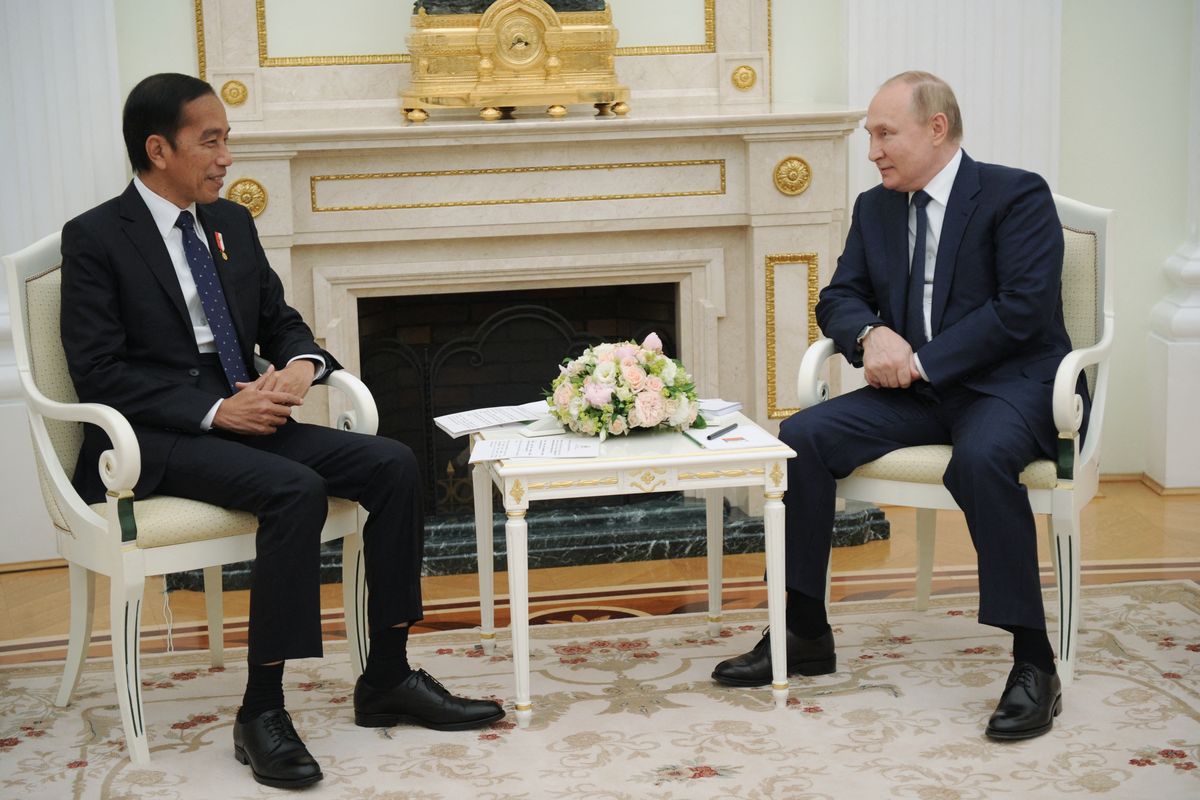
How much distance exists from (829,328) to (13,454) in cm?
270

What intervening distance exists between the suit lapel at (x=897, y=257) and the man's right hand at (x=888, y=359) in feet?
0.21

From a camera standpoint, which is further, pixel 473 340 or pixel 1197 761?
pixel 473 340

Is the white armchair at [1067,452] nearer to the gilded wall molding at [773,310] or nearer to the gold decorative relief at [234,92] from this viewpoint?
the gilded wall molding at [773,310]

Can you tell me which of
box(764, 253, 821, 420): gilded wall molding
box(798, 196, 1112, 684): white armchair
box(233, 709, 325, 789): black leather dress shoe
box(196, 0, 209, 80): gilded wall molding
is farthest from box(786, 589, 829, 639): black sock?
box(196, 0, 209, 80): gilded wall molding

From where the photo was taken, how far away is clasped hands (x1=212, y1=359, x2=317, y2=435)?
3305 millimetres

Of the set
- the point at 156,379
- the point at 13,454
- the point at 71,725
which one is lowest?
the point at 71,725

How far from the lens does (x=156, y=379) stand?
3.31 m

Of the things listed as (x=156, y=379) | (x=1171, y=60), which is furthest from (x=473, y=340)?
(x=1171, y=60)

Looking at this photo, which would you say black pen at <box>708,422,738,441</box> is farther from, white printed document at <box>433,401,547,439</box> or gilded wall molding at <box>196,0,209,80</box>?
gilded wall molding at <box>196,0,209,80</box>

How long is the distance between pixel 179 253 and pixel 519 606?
115 centimetres

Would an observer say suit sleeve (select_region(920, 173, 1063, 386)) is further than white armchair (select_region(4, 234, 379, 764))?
Yes

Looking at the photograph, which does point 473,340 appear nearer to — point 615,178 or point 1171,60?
point 615,178

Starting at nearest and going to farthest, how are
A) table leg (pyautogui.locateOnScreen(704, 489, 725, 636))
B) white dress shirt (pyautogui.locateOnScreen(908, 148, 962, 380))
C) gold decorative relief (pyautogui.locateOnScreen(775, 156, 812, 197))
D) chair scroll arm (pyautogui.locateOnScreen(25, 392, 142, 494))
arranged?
chair scroll arm (pyautogui.locateOnScreen(25, 392, 142, 494)) → white dress shirt (pyautogui.locateOnScreen(908, 148, 962, 380)) → table leg (pyautogui.locateOnScreen(704, 489, 725, 636)) → gold decorative relief (pyautogui.locateOnScreen(775, 156, 812, 197))

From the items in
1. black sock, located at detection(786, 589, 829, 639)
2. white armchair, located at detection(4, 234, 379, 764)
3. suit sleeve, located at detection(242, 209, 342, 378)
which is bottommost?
black sock, located at detection(786, 589, 829, 639)
